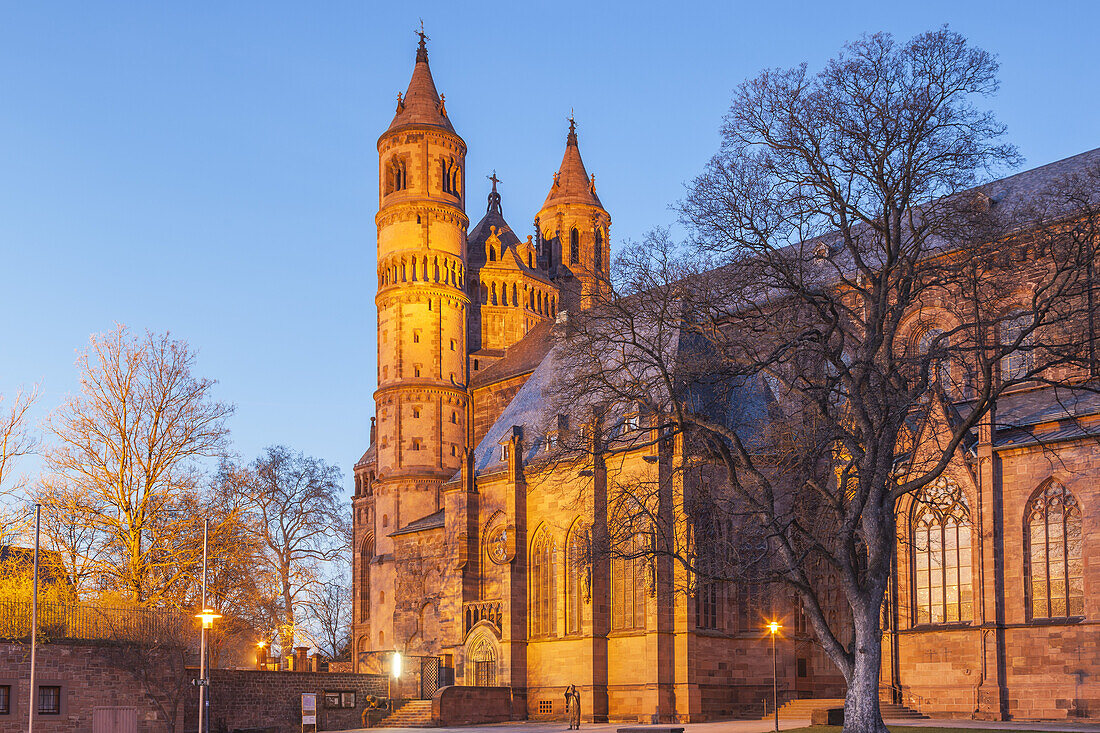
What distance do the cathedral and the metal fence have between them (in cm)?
1312

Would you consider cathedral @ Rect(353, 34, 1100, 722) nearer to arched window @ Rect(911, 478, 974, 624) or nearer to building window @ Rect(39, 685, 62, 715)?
arched window @ Rect(911, 478, 974, 624)

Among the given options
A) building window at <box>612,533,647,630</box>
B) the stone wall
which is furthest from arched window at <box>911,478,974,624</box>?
the stone wall

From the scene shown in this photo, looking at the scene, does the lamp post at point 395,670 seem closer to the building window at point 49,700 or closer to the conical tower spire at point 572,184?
the building window at point 49,700

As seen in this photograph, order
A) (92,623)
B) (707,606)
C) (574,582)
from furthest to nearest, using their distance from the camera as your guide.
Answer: (574,582)
(707,606)
(92,623)

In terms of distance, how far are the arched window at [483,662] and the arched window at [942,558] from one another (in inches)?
677

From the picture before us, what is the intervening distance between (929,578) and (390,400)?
2985 cm

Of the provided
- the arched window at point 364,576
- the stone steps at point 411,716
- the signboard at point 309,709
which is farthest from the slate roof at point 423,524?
the signboard at point 309,709

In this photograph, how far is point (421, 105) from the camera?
60.1 m

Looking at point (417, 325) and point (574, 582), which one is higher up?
point (417, 325)

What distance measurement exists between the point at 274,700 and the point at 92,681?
26.3ft

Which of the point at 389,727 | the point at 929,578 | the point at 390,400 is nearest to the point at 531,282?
the point at 390,400

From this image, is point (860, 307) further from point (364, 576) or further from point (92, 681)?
point (364, 576)

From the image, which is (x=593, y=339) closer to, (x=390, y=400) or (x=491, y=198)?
(x=390, y=400)

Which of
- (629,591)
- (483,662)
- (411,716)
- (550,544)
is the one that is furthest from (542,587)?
(411,716)
